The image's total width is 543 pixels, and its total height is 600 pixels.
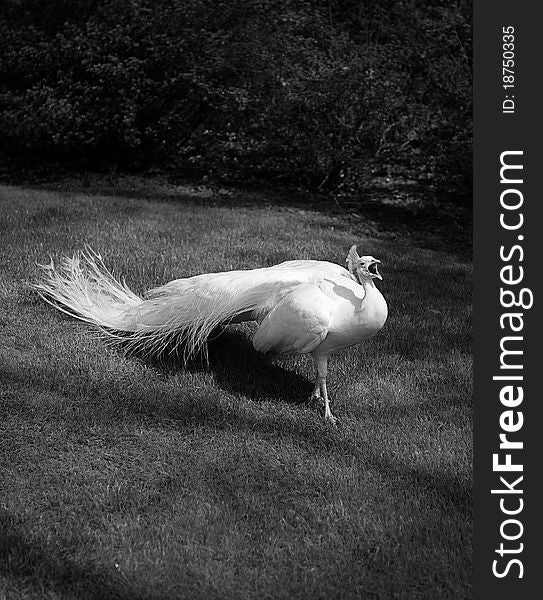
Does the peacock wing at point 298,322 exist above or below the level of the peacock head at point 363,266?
below

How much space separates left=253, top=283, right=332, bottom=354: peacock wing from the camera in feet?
14.9

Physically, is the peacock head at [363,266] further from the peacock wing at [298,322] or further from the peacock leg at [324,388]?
the peacock leg at [324,388]

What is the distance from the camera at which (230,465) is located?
13.8 feet

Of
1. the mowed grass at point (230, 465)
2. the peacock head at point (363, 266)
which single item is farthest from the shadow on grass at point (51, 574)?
the peacock head at point (363, 266)

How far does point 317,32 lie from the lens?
11.4 metres

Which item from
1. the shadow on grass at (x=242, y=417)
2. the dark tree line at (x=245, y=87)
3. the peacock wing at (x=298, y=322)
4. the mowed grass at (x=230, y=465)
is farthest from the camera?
the dark tree line at (x=245, y=87)

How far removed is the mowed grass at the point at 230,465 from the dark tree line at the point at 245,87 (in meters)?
4.61

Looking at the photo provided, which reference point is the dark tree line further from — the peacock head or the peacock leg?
the peacock leg

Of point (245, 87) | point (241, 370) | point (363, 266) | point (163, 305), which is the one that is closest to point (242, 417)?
point (241, 370)

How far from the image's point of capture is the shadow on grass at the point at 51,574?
3256 mm

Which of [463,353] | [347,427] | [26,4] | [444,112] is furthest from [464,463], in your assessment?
[26,4]

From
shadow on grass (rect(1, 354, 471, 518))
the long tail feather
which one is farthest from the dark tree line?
shadow on grass (rect(1, 354, 471, 518))

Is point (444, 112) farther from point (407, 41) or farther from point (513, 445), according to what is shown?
point (513, 445)

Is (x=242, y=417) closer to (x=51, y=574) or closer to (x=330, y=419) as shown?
(x=330, y=419)
